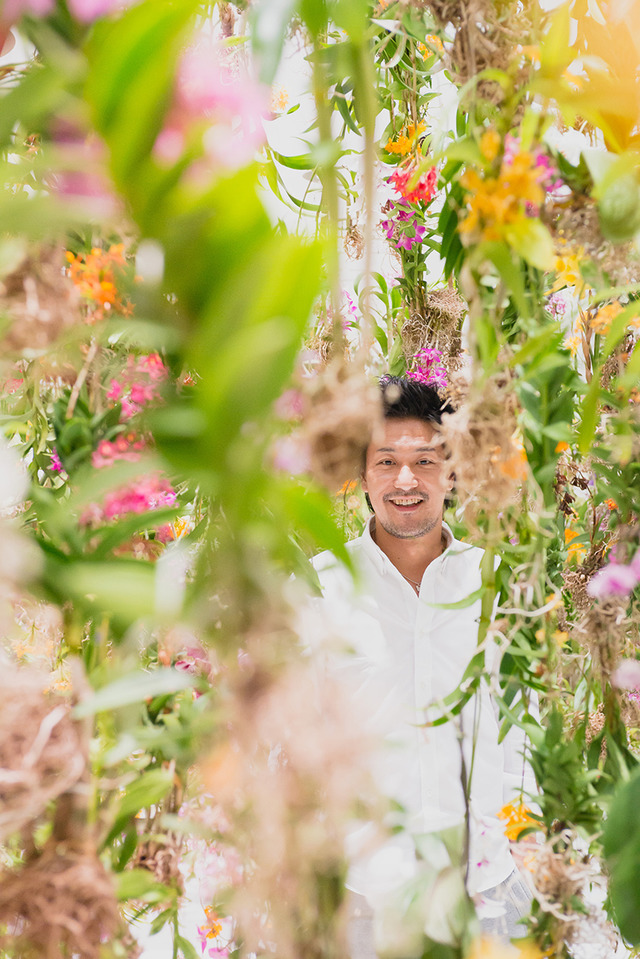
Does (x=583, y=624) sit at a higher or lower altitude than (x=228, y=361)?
lower

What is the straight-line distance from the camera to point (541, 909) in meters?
0.50

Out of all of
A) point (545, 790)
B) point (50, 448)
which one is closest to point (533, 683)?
point (545, 790)

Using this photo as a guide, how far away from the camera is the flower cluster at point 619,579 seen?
55 centimetres

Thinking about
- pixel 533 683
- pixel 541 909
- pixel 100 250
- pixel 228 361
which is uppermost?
pixel 100 250

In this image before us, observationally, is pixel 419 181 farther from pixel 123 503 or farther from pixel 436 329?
→ pixel 123 503

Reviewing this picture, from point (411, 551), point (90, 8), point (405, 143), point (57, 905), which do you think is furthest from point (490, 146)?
point (411, 551)

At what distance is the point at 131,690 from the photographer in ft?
1.11

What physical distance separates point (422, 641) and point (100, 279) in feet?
2.81

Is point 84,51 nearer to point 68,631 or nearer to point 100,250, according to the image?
point 100,250

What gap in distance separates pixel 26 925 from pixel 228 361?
0.30m

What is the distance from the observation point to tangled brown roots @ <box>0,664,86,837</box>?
1.11 feet

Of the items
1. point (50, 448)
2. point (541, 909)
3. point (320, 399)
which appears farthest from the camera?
point (50, 448)

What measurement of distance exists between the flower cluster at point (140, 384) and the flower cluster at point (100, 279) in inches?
1.5

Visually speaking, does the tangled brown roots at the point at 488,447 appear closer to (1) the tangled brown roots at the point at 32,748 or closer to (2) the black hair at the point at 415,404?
(1) the tangled brown roots at the point at 32,748
